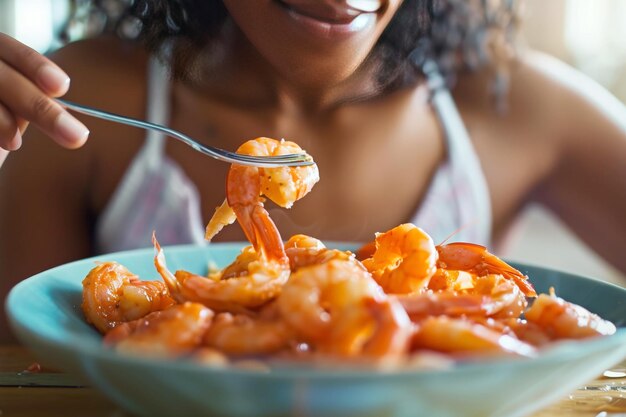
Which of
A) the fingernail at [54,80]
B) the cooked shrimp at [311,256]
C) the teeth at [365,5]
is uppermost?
the teeth at [365,5]

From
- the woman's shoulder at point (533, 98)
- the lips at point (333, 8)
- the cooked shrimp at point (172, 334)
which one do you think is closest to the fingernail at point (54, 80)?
the cooked shrimp at point (172, 334)

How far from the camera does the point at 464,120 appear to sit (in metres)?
2.14

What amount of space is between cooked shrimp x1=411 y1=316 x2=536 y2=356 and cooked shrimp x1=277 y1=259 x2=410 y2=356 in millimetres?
29

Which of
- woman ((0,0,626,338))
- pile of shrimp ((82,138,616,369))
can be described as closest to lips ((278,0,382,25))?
woman ((0,0,626,338))

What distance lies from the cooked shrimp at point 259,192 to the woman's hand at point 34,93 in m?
0.20

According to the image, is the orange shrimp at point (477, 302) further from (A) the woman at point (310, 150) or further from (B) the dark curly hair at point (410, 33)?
(B) the dark curly hair at point (410, 33)

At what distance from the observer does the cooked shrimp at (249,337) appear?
0.63m

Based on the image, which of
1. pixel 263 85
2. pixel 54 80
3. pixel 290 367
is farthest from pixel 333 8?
pixel 290 367

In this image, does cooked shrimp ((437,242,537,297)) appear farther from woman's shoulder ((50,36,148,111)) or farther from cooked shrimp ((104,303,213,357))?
woman's shoulder ((50,36,148,111))

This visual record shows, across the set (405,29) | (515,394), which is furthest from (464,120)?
(515,394)

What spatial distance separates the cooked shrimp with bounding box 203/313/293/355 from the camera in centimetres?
63

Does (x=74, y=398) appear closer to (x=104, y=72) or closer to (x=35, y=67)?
(x=35, y=67)

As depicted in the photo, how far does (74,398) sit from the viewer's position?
30.6 inches

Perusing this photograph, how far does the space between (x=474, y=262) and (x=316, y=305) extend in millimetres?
372
